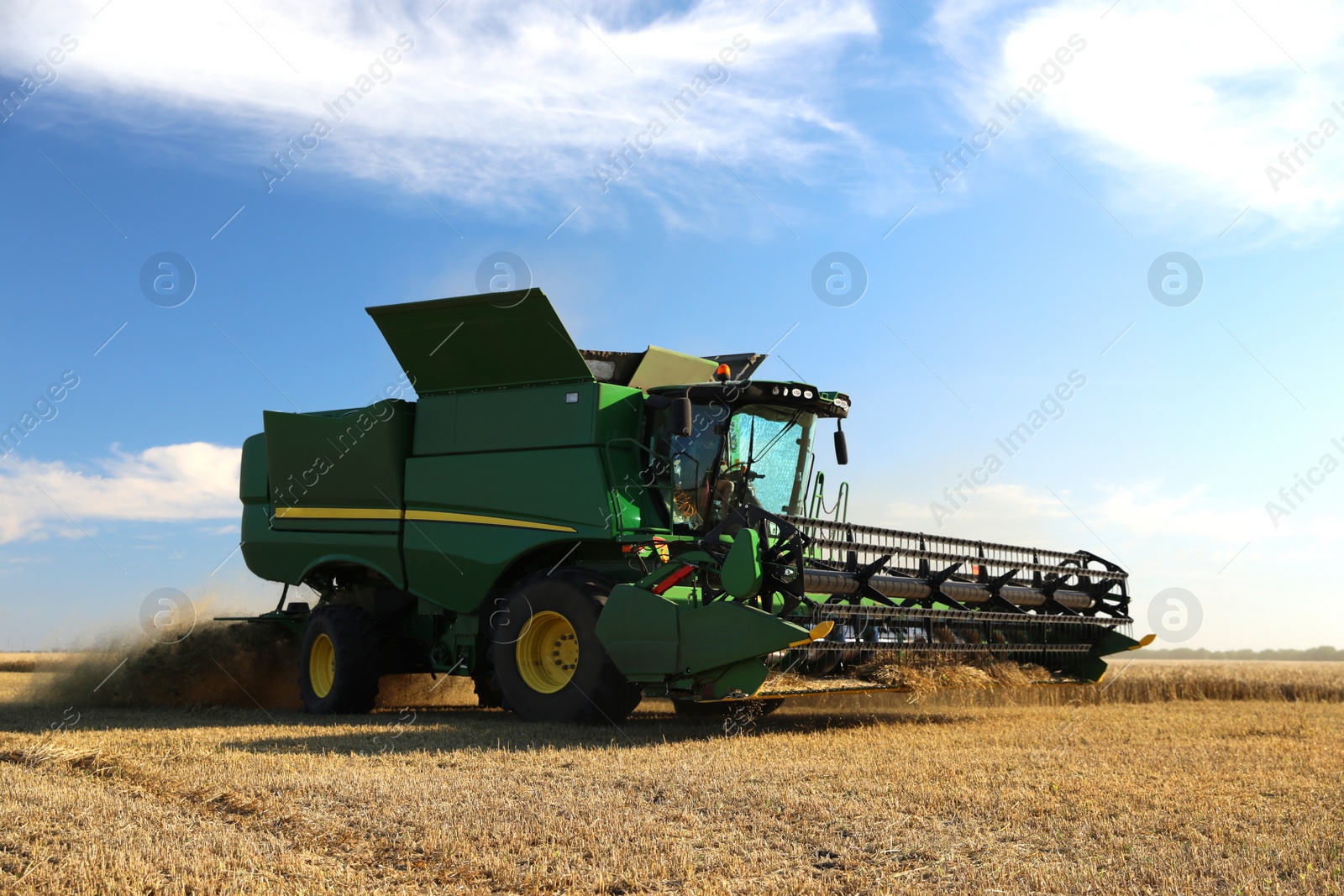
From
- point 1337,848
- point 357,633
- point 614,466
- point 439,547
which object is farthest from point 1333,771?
point 357,633

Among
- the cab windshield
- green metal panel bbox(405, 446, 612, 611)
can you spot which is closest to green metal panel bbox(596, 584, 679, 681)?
green metal panel bbox(405, 446, 612, 611)

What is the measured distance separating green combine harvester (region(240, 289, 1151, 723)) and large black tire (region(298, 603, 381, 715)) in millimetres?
19

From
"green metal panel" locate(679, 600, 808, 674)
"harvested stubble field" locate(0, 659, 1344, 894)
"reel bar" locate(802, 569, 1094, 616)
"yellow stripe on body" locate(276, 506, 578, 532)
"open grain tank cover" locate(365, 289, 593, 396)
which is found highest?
"open grain tank cover" locate(365, 289, 593, 396)

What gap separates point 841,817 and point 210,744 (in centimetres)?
475

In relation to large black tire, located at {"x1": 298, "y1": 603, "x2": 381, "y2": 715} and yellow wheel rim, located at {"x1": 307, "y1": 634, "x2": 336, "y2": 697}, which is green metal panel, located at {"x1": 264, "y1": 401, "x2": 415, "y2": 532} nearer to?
large black tire, located at {"x1": 298, "y1": 603, "x2": 381, "y2": 715}

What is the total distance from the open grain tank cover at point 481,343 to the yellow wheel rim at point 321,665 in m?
2.69

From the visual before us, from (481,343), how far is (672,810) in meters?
5.39

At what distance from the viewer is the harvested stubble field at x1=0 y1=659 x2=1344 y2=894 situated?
12.6 ft

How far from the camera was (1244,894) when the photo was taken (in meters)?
3.55

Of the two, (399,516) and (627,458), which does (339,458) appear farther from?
(627,458)

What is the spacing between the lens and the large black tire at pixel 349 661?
9.97 metres

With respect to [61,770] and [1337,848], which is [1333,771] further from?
[61,770]

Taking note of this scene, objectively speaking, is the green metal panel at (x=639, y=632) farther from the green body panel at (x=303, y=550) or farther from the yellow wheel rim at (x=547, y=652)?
the green body panel at (x=303, y=550)

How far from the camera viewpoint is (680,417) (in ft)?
26.9
